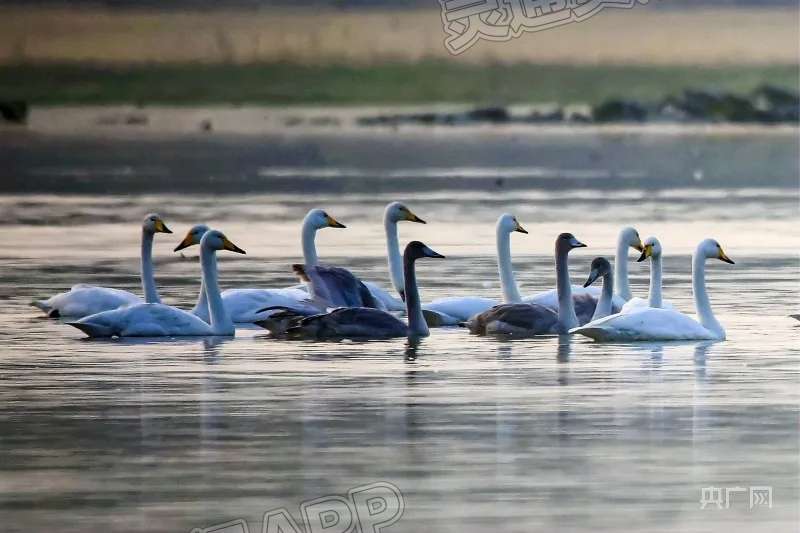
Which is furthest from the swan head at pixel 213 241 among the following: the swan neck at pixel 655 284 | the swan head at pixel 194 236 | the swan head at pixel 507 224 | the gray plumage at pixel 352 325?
the swan neck at pixel 655 284

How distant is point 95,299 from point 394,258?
265 cm

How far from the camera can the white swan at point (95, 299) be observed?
17094mm

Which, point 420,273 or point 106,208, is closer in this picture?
point 420,273

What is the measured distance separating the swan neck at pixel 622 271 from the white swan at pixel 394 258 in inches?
60.7

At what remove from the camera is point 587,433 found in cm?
1171

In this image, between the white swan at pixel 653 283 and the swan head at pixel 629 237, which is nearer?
the white swan at pixel 653 283

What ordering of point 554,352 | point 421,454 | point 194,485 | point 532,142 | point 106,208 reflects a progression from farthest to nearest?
point 532,142, point 106,208, point 554,352, point 421,454, point 194,485

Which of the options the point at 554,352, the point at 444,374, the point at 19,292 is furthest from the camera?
the point at 19,292

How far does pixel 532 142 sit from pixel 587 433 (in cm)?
6123

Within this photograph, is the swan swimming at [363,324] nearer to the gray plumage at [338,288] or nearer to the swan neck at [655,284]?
the gray plumage at [338,288]

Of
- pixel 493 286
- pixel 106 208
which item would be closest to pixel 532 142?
pixel 106 208

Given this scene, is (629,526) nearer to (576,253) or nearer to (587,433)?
(587,433)

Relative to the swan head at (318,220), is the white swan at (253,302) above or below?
below

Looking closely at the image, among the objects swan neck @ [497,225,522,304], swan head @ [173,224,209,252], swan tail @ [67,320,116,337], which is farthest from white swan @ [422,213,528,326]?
swan tail @ [67,320,116,337]
